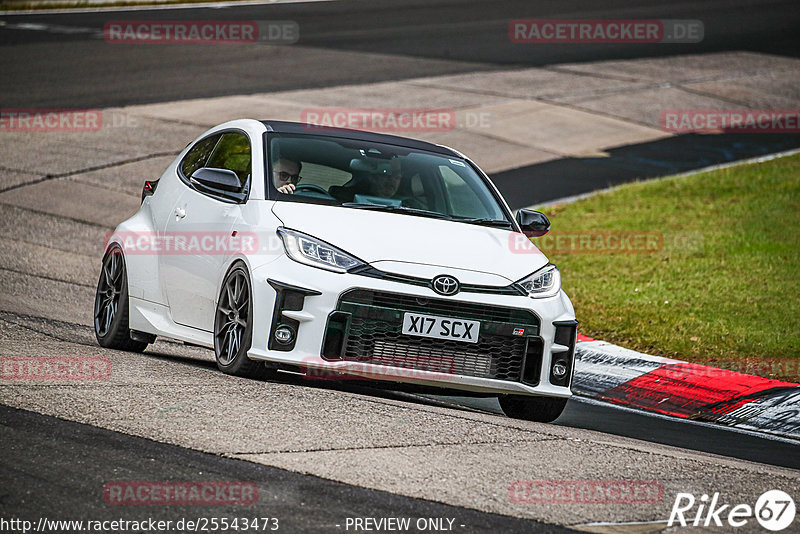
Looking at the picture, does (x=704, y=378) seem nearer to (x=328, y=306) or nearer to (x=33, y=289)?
(x=328, y=306)

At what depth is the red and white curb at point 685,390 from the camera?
8281 mm

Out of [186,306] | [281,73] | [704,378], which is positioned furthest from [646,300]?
[281,73]

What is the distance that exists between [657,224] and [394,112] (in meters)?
7.70

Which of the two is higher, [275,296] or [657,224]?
[275,296]

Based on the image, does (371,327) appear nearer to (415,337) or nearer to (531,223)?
(415,337)

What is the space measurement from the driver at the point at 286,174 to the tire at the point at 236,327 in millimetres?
682

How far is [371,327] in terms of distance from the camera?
22.5ft

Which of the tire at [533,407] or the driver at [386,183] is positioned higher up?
the driver at [386,183]

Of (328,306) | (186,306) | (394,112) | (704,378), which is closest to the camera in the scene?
(328,306)

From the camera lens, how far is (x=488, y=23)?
3095cm

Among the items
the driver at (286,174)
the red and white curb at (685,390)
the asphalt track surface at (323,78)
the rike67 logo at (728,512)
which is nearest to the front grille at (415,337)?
the asphalt track surface at (323,78)

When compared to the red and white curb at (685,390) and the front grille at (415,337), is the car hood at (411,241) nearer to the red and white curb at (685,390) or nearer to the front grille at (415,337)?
the front grille at (415,337)

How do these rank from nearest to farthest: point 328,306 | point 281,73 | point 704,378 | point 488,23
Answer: point 328,306, point 704,378, point 281,73, point 488,23

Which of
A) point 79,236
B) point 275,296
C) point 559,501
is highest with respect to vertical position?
point 275,296
